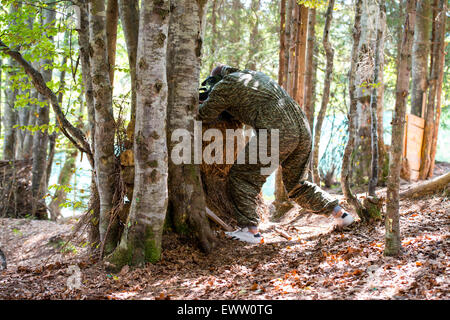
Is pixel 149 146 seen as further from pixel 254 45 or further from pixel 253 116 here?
pixel 254 45

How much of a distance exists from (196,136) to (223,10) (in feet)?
21.1

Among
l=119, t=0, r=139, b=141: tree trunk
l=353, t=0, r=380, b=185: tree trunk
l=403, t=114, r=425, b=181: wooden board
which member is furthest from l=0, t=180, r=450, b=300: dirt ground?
l=403, t=114, r=425, b=181: wooden board

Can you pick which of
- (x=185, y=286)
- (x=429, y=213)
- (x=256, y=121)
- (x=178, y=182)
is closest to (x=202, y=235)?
(x=178, y=182)

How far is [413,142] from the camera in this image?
8.51 metres

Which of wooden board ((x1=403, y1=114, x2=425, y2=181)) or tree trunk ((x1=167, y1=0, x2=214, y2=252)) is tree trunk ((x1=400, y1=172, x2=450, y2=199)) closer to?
wooden board ((x1=403, y1=114, x2=425, y2=181))

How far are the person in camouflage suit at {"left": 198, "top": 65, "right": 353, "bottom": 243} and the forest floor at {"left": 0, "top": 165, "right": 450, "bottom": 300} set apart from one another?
0.32 metres

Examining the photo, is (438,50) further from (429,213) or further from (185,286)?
(185,286)

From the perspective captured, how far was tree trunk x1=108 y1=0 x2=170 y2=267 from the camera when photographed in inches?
140

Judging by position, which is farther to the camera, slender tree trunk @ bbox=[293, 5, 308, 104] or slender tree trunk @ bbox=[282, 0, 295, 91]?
slender tree trunk @ bbox=[293, 5, 308, 104]

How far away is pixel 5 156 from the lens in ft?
33.5

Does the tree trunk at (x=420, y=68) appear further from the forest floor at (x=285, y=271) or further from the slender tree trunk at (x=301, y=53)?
the forest floor at (x=285, y=271)

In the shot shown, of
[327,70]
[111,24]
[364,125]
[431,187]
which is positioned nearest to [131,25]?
[111,24]

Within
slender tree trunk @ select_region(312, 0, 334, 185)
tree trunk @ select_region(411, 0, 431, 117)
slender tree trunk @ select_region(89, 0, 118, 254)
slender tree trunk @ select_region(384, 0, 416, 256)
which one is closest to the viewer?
slender tree trunk @ select_region(384, 0, 416, 256)

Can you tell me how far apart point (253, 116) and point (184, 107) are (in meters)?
0.79
